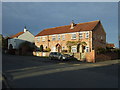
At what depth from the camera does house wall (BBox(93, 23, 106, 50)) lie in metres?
35.3

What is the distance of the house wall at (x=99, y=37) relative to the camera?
35281 mm

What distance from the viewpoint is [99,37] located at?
37.3 metres

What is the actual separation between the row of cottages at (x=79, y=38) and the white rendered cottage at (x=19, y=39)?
12.6m

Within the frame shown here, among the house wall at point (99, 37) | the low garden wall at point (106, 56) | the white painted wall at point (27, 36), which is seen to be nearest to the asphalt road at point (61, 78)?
the low garden wall at point (106, 56)

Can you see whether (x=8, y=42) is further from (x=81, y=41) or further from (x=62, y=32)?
(x=81, y=41)

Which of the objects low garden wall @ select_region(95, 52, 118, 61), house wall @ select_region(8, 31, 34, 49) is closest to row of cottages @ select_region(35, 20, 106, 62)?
low garden wall @ select_region(95, 52, 118, 61)

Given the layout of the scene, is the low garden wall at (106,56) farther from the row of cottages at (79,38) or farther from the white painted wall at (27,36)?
the white painted wall at (27,36)

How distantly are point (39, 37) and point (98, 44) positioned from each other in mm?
19106

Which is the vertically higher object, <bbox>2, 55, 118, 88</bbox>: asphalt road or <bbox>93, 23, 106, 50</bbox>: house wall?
<bbox>93, 23, 106, 50</bbox>: house wall

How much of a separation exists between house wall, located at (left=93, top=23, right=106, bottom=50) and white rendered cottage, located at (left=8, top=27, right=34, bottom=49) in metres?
27.5

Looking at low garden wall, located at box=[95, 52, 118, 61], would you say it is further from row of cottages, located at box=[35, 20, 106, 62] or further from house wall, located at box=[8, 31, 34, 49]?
house wall, located at box=[8, 31, 34, 49]

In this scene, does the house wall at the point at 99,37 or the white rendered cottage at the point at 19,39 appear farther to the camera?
the white rendered cottage at the point at 19,39

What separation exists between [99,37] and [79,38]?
17.0 feet

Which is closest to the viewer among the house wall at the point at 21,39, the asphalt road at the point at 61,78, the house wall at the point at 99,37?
the asphalt road at the point at 61,78
